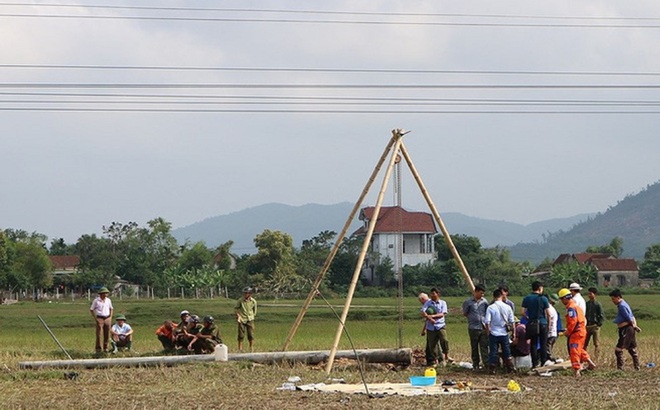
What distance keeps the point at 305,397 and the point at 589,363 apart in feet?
21.5

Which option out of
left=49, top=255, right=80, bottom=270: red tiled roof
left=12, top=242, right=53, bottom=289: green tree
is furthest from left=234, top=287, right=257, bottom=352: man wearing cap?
left=49, top=255, right=80, bottom=270: red tiled roof

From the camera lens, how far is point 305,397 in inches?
639

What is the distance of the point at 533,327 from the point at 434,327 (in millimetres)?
2115

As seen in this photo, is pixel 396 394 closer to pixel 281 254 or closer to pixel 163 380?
pixel 163 380

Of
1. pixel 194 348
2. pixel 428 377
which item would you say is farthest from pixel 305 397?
pixel 194 348

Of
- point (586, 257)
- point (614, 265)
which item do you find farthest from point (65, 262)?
point (586, 257)

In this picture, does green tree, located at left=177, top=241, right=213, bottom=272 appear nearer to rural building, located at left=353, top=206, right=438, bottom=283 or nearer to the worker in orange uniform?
rural building, located at left=353, top=206, right=438, bottom=283

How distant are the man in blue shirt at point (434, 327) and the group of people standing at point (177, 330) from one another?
4205mm

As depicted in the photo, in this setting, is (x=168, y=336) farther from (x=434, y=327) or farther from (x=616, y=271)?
(x=616, y=271)

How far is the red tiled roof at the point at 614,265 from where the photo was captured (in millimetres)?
119500

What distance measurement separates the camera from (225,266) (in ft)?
359

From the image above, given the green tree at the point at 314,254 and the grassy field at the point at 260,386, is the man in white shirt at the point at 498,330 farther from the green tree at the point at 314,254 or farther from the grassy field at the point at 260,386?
the green tree at the point at 314,254

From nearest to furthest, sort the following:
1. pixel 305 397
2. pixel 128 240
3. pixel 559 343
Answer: pixel 305 397 → pixel 559 343 → pixel 128 240

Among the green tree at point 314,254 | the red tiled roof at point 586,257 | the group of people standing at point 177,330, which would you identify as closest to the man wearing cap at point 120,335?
the group of people standing at point 177,330
